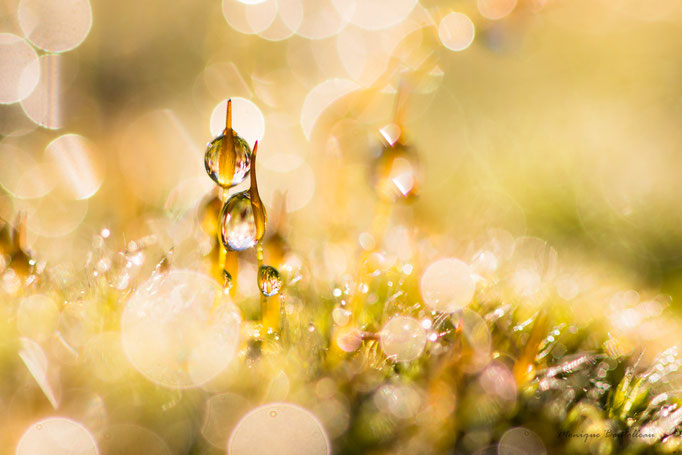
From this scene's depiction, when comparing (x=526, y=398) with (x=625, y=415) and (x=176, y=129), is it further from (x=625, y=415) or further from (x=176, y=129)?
(x=176, y=129)

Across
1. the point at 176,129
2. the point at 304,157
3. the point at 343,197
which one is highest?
the point at 343,197

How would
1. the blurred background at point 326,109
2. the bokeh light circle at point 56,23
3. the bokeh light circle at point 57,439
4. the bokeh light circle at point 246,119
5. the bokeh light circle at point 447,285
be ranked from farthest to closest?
1. the bokeh light circle at point 56,23
2. the bokeh light circle at point 246,119
3. the blurred background at point 326,109
4. the bokeh light circle at point 447,285
5. the bokeh light circle at point 57,439

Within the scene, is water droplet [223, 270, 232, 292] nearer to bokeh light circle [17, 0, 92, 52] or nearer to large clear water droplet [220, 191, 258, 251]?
large clear water droplet [220, 191, 258, 251]

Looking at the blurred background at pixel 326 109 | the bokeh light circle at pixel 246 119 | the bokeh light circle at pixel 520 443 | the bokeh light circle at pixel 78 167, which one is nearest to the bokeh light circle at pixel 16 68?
the blurred background at pixel 326 109

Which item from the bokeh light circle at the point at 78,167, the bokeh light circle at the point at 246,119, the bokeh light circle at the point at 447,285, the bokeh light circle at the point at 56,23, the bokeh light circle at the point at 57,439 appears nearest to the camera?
the bokeh light circle at the point at 57,439

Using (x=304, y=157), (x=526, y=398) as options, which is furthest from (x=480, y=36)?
(x=304, y=157)

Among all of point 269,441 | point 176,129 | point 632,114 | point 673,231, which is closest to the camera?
point 269,441

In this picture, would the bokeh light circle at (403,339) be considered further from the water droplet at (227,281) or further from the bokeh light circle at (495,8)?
the bokeh light circle at (495,8)

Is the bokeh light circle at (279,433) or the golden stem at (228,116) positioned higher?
the golden stem at (228,116)

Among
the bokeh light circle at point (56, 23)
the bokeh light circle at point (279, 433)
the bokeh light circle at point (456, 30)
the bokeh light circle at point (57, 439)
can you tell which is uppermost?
the bokeh light circle at point (56, 23)
